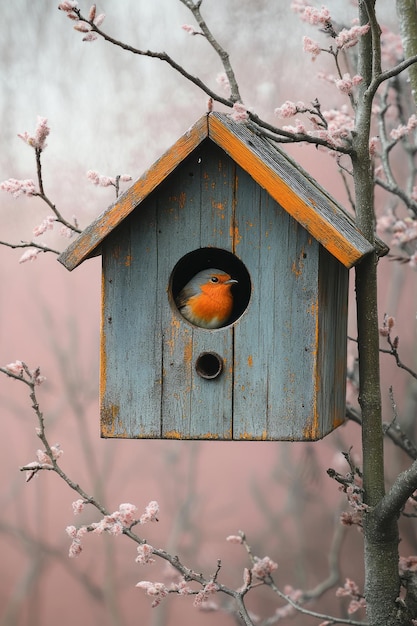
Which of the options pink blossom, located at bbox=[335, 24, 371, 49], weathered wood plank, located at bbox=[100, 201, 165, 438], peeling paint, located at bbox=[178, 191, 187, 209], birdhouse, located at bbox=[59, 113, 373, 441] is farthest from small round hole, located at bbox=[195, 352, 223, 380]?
pink blossom, located at bbox=[335, 24, 371, 49]

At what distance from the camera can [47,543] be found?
614 cm

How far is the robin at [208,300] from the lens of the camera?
241cm

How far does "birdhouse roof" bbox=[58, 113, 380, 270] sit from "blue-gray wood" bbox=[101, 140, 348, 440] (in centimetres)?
8

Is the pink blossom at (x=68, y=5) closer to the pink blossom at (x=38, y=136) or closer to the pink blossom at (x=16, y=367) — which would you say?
the pink blossom at (x=38, y=136)

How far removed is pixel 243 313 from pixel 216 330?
0.09 metres

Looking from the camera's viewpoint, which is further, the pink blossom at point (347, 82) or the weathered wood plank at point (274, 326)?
the pink blossom at point (347, 82)

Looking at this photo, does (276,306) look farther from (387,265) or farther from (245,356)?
(387,265)

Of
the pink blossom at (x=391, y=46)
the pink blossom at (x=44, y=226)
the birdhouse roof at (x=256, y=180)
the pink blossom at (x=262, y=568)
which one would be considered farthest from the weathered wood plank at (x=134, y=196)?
the pink blossom at (x=391, y=46)

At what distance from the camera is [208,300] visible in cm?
241

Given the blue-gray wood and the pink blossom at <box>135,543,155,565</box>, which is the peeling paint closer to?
the blue-gray wood

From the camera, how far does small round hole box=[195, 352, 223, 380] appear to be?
227 centimetres

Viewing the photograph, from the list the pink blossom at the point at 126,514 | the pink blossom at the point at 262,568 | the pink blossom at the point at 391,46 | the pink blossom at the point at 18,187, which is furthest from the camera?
the pink blossom at the point at 391,46

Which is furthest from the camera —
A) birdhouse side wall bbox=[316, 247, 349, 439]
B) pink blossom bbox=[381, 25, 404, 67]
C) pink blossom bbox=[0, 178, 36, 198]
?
pink blossom bbox=[381, 25, 404, 67]

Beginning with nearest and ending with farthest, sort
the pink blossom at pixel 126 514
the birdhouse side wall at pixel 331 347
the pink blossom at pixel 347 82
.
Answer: the birdhouse side wall at pixel 331 347
the pink blossom at pixel 347 82
the pink blossom at pixel 126 514
